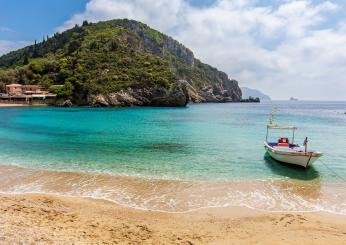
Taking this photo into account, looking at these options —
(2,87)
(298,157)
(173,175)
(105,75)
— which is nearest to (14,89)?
(2,87)

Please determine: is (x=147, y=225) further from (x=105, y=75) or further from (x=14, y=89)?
(x=14, y=89)

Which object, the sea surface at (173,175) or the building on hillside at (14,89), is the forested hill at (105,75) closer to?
the building on hillside at (14,89)

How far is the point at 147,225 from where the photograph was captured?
12.2 metres

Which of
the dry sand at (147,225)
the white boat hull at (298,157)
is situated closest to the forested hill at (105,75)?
the white boat hull at (298,157)

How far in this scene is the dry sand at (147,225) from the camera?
10.7 m

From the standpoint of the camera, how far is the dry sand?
35.1 ft

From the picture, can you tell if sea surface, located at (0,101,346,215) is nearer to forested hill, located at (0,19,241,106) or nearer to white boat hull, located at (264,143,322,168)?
Answer: white boat hull, located at (264,143,322,168)

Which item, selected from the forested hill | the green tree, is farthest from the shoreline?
the green tree

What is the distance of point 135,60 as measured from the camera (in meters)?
133

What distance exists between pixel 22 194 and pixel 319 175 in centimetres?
1762

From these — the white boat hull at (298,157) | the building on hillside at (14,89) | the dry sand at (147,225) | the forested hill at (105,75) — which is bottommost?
the dry sand at (147,225)

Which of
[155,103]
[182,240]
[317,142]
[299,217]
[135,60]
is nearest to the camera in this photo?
[182,240]

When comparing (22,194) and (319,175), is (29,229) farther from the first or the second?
(319,175)

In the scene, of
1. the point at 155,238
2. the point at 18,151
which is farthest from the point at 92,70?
the point at 155,238
